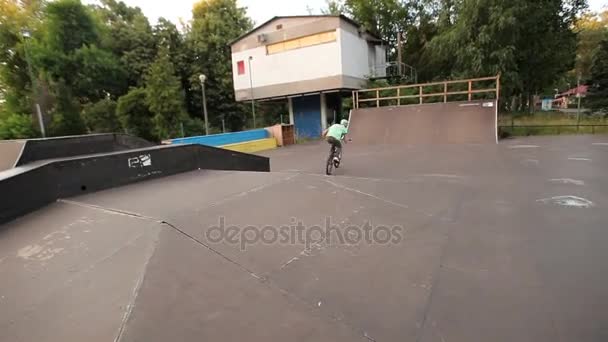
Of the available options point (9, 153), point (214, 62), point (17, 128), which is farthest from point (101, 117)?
point (9, 153)

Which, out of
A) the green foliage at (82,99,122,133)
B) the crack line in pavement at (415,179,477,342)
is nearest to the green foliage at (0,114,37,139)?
the green foliage at (82,99,122,133)

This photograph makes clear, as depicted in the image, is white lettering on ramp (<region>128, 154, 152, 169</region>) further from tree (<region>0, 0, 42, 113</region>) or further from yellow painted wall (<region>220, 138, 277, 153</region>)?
tree (<region>0, 0, 42, 113</region>)

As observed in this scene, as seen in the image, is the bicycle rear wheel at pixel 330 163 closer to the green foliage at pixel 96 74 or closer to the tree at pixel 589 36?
the green foliage at pixel 96 74

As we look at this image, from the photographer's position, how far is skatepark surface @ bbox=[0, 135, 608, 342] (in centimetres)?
192

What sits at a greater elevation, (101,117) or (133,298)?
(101,117)

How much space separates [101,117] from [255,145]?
50.4 ft

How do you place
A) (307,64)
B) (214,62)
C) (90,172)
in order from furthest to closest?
(214,62)
(307,64)
(90,172)

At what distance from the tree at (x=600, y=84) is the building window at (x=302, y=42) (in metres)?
15.3

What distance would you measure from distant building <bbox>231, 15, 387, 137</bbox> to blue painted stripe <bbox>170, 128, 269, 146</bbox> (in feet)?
17.0

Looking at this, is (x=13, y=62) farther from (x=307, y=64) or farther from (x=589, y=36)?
(x=589, y=36)

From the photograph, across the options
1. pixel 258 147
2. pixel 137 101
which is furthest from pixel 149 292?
pixel 137 101

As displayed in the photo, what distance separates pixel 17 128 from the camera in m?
20.7

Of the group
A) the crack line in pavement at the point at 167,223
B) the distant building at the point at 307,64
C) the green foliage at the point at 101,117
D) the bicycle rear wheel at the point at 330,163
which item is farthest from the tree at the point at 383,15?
the crack line in pavement at the point at 167,223

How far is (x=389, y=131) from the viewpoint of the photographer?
47.2ft
